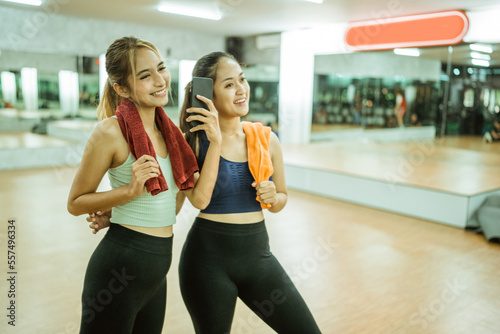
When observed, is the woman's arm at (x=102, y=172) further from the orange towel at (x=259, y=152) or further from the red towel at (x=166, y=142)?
the orange towel at (x=259, y=152)

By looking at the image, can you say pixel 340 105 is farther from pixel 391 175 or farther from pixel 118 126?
pixel 118 126

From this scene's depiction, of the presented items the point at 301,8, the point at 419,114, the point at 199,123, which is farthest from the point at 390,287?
the point at 419,114

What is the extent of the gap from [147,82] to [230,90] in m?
0.35

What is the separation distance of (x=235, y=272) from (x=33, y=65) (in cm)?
805

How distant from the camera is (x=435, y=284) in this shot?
345 centimetres

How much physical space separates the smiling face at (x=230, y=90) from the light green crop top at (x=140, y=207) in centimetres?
35

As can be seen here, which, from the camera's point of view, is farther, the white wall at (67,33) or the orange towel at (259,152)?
the white wall at (67,33)

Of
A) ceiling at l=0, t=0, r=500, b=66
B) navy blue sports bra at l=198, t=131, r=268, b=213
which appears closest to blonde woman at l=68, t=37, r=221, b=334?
navy blue sports bra at l=198, t=131, r=268, b=213

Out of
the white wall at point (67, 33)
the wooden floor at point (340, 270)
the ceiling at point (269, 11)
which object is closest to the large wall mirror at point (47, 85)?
the white wall at point (67, 33)

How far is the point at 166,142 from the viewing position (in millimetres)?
1430

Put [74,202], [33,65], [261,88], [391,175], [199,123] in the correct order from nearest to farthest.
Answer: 1. [74,202]
2. [199,123]
3. [391,175]
4. [33,65]
5. [261,88]

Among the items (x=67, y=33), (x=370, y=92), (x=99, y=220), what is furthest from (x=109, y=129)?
(x=370, y=92)

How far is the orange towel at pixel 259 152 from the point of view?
1614 mm

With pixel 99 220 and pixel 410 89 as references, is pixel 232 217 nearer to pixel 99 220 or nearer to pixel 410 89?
pixel 99 220
